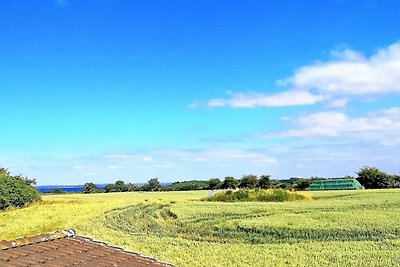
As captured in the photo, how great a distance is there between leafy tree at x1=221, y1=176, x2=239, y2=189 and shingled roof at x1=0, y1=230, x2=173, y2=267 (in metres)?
76.8

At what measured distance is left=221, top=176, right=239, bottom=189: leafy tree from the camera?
268ft

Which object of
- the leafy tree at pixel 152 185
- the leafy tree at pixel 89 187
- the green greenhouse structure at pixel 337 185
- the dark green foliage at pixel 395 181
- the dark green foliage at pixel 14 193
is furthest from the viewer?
the leafy tree at pixel 89 187

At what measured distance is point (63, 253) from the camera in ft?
15.0

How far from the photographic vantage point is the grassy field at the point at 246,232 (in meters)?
17.5

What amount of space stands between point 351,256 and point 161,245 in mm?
7938

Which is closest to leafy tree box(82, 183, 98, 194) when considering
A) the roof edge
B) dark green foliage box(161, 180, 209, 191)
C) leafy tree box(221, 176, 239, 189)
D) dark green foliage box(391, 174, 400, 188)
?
dark green foliage box(161, 180, 209, 191)

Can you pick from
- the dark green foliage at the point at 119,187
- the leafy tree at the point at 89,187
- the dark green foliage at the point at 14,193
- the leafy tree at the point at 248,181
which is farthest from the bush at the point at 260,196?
the leafy tree at the point at 89,187

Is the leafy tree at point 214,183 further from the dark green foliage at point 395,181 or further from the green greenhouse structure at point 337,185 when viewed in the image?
the dark green foliage at point 395,181

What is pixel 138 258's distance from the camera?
194 inches

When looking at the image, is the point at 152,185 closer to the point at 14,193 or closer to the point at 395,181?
the point at 395,181

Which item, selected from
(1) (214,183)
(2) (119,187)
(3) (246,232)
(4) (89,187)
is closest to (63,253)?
(3) (246,232)

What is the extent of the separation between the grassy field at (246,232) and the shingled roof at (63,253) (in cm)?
1144

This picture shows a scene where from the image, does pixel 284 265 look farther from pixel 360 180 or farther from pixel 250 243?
pixel 360 180

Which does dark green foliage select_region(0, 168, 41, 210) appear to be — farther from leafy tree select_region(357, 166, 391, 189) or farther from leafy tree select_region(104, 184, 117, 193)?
leafy tree select_region(357, 166, 391, 189)
